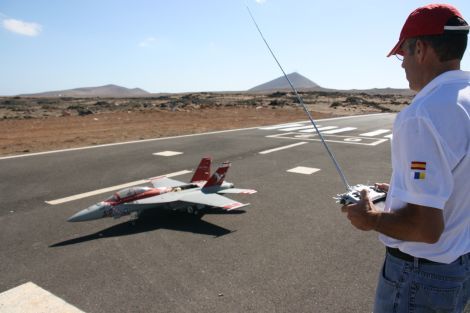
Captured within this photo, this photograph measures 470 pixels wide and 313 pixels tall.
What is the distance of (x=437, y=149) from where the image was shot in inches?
84.1

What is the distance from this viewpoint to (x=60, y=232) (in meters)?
8.50

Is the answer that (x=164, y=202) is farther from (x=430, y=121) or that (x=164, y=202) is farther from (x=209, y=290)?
(x=430, y=121)

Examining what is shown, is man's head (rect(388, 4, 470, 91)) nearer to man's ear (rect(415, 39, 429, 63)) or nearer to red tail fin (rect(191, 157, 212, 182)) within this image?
man's ear (rect(415, 39, 429, 63))

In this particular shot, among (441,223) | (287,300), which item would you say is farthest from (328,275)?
(441,223)

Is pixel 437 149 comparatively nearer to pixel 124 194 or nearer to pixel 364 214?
pixel 364 214

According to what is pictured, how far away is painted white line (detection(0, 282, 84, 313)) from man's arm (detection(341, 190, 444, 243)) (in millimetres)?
4735

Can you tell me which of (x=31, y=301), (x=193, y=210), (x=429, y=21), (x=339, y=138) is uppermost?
(x=429, y=21)

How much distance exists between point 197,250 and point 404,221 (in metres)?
5.72

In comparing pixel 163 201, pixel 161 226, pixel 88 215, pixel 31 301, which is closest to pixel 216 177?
pixel 163 201

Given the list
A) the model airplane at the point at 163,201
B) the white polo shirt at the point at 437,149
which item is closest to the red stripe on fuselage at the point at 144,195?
the model airplane at the point at 163,201

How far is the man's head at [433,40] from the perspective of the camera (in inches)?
90.4

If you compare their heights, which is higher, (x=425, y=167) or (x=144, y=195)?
(x=425, y=167)

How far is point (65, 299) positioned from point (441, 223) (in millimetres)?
5615

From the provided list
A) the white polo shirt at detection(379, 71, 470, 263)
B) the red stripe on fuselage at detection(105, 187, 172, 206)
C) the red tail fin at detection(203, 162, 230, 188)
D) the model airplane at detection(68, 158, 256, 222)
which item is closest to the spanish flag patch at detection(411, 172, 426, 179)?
the white polo shirt at detection(379, 71, 470, 263)
